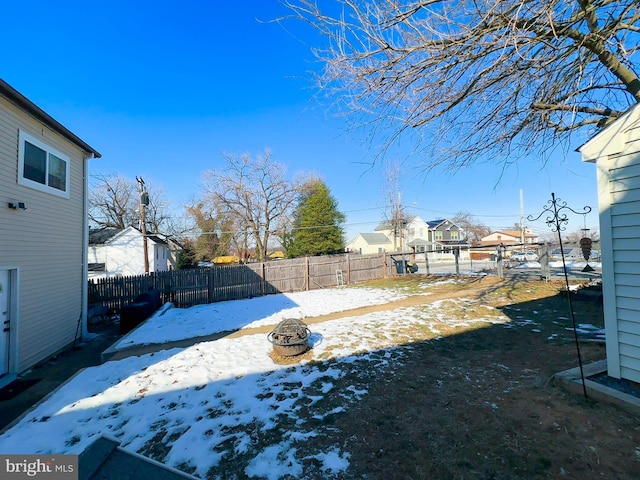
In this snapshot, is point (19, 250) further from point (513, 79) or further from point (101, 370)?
point (513, 79)

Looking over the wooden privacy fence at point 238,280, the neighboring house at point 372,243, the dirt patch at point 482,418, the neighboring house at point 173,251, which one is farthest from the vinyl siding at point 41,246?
the neighboring house at point 372,243

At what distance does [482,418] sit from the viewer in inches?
111

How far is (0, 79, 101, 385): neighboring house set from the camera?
527 cm

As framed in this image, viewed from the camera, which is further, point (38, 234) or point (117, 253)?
point (117, 253)

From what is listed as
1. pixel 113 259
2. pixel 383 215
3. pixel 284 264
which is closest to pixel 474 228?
pixel 383 215

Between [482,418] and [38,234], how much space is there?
857cm

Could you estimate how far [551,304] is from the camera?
739 cm

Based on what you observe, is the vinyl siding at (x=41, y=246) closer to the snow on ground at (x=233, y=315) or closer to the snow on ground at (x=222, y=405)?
the snow on ground at (x=233, y=315)

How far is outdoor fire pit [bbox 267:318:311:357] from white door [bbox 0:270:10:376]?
5009mm

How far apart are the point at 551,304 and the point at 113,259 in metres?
22.9

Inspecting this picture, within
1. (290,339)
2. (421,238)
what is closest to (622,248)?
(290,339)

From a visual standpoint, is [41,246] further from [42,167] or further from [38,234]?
[42,167]

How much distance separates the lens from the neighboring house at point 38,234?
5273 millimetres

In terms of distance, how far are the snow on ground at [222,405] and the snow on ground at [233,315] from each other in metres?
1.26
